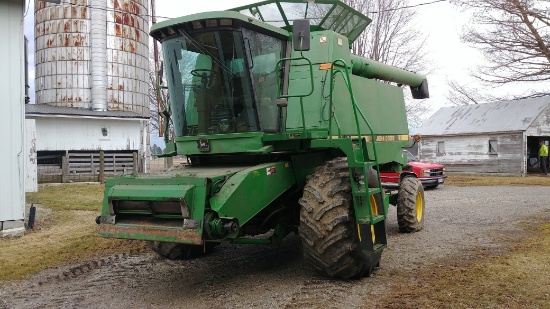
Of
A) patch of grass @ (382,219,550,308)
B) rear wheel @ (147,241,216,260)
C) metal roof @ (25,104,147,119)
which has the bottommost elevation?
patch of grass @ (382,219,550,308)

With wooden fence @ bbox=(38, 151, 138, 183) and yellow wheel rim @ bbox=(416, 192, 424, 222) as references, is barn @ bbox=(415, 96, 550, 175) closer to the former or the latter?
wooden fence @ bbox=(38, 151, 138, 183)

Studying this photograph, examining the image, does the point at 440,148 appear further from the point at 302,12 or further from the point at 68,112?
the point at 302,12

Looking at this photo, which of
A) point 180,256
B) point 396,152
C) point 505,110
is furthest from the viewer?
point 505,110

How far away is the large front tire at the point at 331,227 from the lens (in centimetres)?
508

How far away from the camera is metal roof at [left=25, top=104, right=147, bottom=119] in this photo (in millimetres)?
18303

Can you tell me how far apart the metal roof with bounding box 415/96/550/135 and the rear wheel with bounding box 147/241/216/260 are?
2180 centimetres

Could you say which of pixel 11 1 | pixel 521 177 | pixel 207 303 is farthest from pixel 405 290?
pixel 521 177

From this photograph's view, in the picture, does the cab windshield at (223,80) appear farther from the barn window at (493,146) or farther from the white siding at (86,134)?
the barn window at (493,146)

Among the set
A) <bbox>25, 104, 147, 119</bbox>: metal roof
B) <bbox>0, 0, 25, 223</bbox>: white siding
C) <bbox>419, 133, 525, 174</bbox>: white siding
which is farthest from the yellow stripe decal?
<bbox>419, 133, 525, 174</bbox>: white siding

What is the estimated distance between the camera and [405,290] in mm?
5043

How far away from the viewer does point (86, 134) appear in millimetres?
19953

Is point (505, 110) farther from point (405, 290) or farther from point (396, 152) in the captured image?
point (405, 290)

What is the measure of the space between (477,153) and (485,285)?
22883 mm

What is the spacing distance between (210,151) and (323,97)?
1559 millimetres
